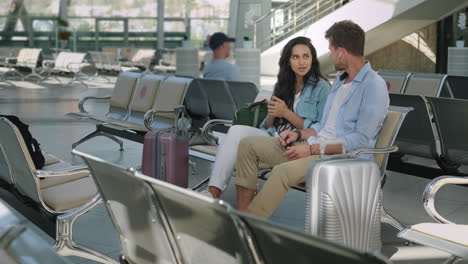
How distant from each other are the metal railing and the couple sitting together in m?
16.7

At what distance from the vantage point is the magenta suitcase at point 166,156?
16.9ft

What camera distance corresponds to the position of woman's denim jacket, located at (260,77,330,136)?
482 cm

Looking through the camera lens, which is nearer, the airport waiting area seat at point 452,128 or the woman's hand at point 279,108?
the woman's hand at point 279,108

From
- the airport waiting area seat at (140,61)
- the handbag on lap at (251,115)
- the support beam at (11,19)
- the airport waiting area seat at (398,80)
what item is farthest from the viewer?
the support beam at (11,19)

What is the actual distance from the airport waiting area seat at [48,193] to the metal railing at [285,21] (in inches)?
691

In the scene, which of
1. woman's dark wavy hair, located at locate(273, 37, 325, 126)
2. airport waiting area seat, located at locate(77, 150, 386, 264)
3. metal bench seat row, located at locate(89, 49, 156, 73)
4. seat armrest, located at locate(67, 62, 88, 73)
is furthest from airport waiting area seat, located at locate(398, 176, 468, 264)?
metal bench seat row, located at locate(89, 49, 156, 73)

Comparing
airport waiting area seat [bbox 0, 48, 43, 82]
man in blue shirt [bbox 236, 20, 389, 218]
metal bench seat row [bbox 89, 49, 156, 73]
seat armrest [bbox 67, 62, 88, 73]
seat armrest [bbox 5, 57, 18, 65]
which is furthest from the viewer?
metal bench seat row [bbox 89, 49, 156, 73]

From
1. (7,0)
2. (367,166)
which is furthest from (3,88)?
(367,166)

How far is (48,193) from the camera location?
13.1 ft

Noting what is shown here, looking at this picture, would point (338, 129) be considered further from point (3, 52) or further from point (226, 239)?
point (3, 52)

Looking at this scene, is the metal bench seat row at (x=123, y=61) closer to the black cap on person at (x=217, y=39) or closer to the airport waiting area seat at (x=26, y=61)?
the airport waiting area seat at (x=26, y=61)

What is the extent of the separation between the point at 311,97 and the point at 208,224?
301 centimetres

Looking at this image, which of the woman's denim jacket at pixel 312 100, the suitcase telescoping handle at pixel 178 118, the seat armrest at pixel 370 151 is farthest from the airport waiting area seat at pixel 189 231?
the suitcase telescoping handle at pixel 178 118

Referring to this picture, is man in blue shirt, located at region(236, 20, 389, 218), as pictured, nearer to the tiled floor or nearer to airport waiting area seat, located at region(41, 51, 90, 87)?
the tiled floor
